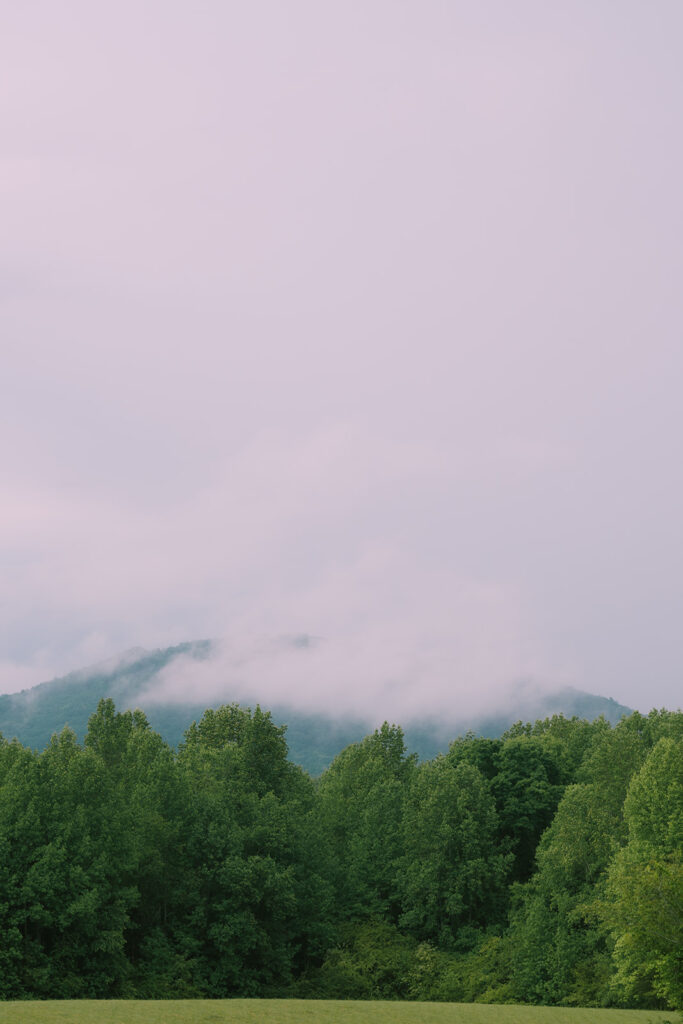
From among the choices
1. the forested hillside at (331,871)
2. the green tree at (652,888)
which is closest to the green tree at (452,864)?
the forested hillside at (331,871)

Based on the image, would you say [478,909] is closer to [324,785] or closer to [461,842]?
[461,842]

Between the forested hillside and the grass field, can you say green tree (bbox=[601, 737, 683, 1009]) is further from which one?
the grass field

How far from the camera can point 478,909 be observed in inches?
2923

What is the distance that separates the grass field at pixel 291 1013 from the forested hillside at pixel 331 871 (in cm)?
425

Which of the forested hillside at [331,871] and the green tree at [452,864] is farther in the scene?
Answer: the green tree at [452,864]

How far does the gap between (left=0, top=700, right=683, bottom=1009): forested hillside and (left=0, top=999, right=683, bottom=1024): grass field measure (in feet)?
13.9

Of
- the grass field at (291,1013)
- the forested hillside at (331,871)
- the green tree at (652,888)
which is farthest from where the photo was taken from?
the forested hillside at (331,871)

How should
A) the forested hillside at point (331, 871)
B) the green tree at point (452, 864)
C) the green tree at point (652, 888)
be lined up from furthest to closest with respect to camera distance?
the green tree at point (452, 864) < the forested hillside at point (331, 871) < the green tree at point (652, 888)

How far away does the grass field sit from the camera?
35.2 m

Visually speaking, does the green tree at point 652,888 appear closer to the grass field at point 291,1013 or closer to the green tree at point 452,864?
the grass field at point 291,1013

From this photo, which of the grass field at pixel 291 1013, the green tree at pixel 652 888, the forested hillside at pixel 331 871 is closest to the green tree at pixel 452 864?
the forested hillside at pixel 331 871

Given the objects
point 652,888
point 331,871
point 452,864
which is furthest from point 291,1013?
point 452,864

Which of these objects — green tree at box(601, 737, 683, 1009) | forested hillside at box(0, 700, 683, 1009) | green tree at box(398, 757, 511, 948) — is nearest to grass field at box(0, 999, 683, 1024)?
green tree at box(601, 737, 683, 1009)

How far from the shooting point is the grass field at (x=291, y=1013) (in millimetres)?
35166
